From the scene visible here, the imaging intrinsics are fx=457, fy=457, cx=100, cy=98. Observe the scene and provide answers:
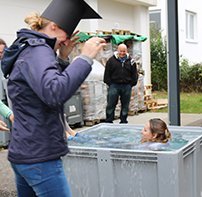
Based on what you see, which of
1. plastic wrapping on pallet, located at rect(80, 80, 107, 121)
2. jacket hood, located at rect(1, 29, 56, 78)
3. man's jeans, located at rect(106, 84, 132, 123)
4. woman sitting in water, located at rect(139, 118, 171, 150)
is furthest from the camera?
plastic wrapping on pallet, located at rect(80, 80, 107, 121)

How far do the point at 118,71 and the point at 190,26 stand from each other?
48.4 feet

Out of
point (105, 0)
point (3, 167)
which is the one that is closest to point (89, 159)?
point (3, 167)

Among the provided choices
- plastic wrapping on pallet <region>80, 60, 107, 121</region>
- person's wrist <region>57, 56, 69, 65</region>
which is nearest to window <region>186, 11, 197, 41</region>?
plastic wrapping on pallet <region>80, 60, 107, 121</region>

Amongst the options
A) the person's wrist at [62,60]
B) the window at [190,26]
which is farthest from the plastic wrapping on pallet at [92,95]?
the window at [190,26]

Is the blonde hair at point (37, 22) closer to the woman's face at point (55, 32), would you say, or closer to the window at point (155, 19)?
the woman's face at point (55, 32)

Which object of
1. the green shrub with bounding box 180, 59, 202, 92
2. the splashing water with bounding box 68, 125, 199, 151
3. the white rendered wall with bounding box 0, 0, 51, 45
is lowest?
the splashing water with bounding box 68, 125, 199, 151

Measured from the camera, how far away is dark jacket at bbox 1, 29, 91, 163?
218cm

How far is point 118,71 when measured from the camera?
30.9 feet

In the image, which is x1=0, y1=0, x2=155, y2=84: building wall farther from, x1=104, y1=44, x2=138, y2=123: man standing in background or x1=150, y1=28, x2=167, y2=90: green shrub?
x1=150, y1=28, x2=167, y2=90: green shrub

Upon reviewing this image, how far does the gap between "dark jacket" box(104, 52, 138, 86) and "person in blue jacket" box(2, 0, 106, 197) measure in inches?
273

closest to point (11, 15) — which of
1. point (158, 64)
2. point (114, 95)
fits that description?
point (114, 95)

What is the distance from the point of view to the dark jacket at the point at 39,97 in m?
2.18

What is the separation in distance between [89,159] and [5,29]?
6.97 m

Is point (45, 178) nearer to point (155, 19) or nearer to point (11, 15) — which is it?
point (11, 15)
